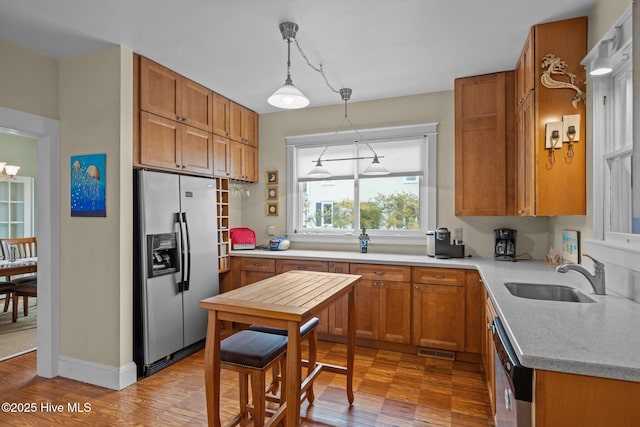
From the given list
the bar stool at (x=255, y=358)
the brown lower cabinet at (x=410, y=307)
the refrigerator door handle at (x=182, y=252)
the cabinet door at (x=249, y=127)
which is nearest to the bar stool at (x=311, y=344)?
the bar stool at (x=255, y=358)

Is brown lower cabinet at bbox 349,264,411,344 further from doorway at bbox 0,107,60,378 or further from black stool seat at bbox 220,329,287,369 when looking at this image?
doorway at bbox 0,107,60,378

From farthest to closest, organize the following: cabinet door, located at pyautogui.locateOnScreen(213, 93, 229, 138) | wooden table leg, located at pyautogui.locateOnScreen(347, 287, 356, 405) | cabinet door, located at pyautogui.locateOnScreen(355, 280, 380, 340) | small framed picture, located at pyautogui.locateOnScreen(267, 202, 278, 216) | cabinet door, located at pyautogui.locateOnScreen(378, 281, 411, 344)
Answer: small framed picture, located at pyautogui.locateOnScreen(267, 202, 278, 216) < cabinet door, located at pyautogui.locateOnScreen(213, 93, 229, 138) < cabinet door, located at pyautogui.locateOnScreen(355, 280, 380, 340) < cabinet door, located at pyautogui.locateOnScreen(378, 281, 411, 344) < wooden table leg, located at pyautogui.locateOnScreen(347, 287, 356, 405)

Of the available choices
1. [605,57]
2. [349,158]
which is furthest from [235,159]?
[605,57]

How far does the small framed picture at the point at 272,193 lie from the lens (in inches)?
178

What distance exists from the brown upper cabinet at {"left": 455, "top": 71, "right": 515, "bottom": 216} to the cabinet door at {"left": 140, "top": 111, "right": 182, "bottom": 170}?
8.95 feet

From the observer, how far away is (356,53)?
2838 mm

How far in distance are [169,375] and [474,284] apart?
2767 mm

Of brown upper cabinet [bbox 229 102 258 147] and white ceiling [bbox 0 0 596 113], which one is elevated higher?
white ceiling [bbox 0 0 596 113]

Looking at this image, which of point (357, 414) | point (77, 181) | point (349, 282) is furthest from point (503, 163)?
point (77, 181)

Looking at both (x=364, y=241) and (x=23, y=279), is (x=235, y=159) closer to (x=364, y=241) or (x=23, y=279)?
(x=364, y=241)

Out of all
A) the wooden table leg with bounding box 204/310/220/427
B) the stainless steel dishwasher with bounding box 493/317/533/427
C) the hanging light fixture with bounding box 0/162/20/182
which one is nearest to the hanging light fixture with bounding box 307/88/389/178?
the wooden table leg with bounding box 204/310/220/427

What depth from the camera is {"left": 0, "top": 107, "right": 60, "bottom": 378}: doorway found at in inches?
113

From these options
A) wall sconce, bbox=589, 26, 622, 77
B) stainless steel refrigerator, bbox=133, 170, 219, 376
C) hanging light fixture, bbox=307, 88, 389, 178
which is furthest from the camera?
hanging light fixture, bbox=307, 88, 389, 178

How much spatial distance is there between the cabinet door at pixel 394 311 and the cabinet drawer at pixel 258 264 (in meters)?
1.21
